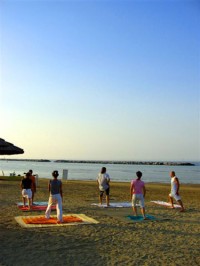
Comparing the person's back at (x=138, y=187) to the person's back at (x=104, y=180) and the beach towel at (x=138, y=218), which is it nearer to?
the beach towel at (x=138, y=218)

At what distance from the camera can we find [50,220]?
984cm


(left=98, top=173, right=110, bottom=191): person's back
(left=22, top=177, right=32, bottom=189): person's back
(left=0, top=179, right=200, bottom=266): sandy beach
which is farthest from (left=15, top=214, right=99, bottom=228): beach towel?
(left=98, top=173, right=110, bottom=191): person's back

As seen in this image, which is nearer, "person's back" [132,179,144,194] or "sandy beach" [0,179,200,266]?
"sandy beach" [0,179,200,266]

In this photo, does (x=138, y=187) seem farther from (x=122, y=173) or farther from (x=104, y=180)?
(x=122, y=173)

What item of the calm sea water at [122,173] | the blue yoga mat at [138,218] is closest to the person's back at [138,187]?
the blue yoga mat at [138,218]

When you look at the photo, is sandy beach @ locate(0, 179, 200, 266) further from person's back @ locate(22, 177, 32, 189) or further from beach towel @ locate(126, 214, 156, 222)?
person's back @ locate(22, 177, 32, 189)

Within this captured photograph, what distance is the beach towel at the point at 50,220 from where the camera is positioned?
9.29 meters

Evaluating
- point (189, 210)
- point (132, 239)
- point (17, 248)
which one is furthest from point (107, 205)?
point (17, 248)

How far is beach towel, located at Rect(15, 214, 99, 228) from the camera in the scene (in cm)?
929

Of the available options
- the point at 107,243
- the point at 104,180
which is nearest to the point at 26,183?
the point at 104,180

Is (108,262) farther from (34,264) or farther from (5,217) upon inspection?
(5,217)

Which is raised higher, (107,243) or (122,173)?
(107,243)

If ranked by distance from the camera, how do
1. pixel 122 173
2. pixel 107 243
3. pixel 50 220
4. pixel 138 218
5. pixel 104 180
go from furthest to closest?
1. pixel 122 173
2. pixel 104 180
3. pixel 138 218
4. pixel 50 220
5. pixel 107 243

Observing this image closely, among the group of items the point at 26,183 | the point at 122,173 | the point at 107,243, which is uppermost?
the point at 26,183
